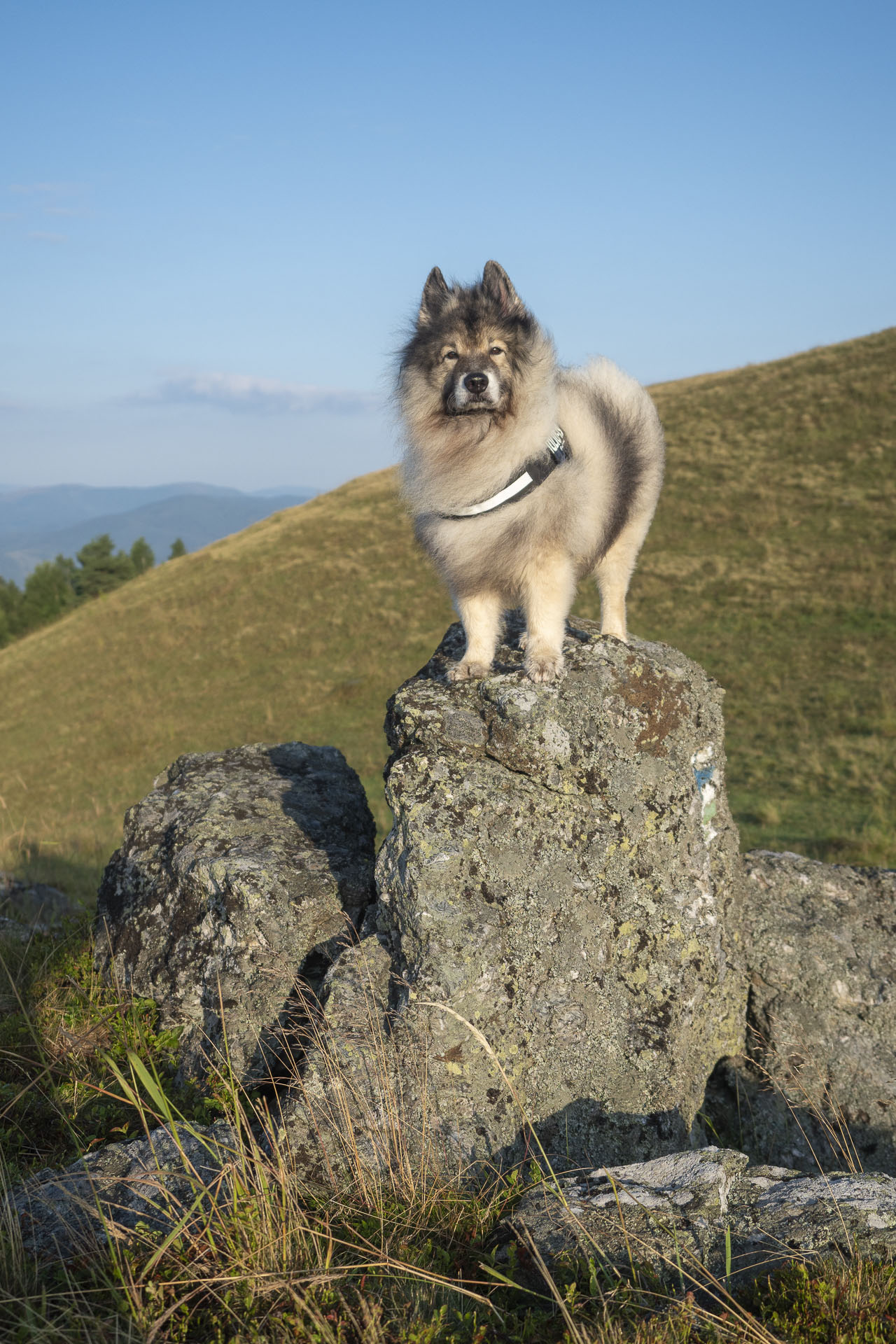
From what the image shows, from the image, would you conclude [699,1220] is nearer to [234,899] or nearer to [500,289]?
[234,899]

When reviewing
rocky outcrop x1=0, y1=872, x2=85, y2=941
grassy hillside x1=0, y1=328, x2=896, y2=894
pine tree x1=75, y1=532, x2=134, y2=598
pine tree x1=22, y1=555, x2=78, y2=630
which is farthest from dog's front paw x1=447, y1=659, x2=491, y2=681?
pine tree x1=75, y1=532, x2=134, y2=598

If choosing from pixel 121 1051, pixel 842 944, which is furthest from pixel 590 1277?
pixel 842 944

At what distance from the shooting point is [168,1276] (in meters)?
2.89

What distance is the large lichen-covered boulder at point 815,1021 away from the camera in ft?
16.1

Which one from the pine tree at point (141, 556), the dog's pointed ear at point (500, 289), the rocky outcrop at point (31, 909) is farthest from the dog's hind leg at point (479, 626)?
the pine tree at point (141, 556)

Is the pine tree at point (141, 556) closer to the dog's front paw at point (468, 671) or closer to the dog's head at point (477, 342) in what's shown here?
the dog's head at point (477, 342)

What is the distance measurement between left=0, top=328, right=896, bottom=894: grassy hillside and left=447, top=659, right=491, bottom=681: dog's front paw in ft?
20.1

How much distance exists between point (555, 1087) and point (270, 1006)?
1.57 metres

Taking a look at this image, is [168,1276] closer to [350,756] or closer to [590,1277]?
[590,1277]

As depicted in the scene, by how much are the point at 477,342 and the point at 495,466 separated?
74 centimetres

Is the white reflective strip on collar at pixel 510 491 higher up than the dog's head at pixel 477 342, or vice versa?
the dog's head at pixel 477 342

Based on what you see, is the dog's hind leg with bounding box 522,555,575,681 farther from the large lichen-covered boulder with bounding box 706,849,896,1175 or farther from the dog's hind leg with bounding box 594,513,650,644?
the large lichen-covered boulder with bounding box 706,849,896,1175

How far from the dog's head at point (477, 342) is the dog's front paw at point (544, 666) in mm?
1502

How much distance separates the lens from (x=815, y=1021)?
5.45 meters
